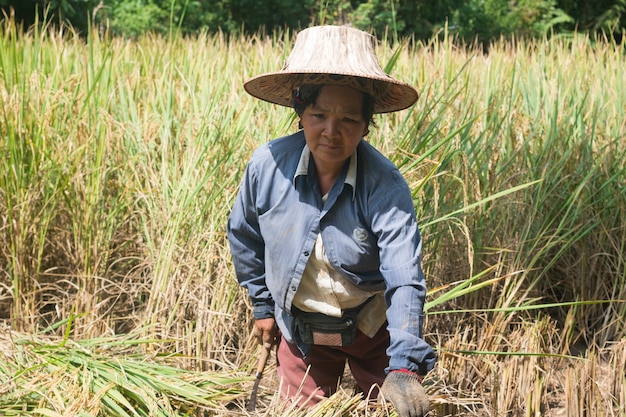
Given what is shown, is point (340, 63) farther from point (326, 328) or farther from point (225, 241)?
point (225, 241)

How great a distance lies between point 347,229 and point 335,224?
3 cm

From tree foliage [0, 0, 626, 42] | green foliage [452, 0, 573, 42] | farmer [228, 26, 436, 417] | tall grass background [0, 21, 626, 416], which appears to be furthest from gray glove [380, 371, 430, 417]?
green foliage [452, 0, 573, 42]

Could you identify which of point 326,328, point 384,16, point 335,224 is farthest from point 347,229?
point 384,16

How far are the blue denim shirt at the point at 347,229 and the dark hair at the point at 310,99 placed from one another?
0.10m

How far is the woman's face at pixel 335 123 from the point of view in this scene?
2.03 m

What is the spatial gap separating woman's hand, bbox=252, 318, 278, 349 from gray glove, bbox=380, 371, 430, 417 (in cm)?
68

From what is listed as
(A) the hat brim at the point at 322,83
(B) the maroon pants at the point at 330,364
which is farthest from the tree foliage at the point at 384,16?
(B) the maroon pants at the point at 330,364

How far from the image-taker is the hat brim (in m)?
2.08

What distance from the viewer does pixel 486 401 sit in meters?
3.14

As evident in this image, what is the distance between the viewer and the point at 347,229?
209 centimetres

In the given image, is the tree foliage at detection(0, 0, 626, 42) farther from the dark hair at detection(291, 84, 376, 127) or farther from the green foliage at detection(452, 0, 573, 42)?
the dark hair at detection(291, 84, 376, 127)

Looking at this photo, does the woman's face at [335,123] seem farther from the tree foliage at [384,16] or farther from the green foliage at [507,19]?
the green foliage at [507,19]

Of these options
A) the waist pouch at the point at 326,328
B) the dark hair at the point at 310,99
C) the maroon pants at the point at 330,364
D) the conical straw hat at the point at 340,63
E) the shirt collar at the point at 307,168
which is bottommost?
the maroon pants at the point at 330,364

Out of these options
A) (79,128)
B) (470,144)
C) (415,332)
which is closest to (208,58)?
(79,128)
